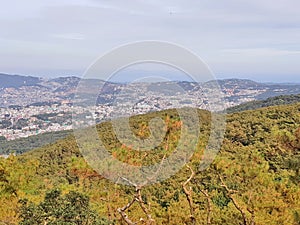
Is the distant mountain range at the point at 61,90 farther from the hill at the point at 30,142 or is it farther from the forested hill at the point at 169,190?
the forested hill at the point at 169,190

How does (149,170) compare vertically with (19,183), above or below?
above

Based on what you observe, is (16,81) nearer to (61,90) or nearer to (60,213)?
(61,90)

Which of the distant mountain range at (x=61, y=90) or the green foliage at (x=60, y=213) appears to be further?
the distant mountain range at (x=61, y=90)

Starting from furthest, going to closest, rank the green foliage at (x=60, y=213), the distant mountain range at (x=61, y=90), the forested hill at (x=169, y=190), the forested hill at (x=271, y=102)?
the distant mountain range at (x=61, y=90) < the forested hill at (x=271, y=102) < the forested hill at (x=169, y=190) < the green foliage at (x=60, y=213)

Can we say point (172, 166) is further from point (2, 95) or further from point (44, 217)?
point (2, 95)

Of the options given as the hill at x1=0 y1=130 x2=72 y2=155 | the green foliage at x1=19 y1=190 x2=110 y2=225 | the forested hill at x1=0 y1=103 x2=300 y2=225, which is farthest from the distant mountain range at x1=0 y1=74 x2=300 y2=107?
the green foliage at x1=19 y1=190 x2=110 y2=225

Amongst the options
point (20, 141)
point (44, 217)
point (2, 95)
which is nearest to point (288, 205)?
point (44, 217)

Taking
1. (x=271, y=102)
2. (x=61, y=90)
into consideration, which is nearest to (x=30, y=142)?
(x=61, y=90)

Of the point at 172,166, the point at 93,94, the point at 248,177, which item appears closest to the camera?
the point at 93,94

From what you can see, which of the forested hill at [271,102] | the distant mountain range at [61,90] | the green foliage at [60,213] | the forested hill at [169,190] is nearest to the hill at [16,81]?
the distant mountain range at [61,90]
